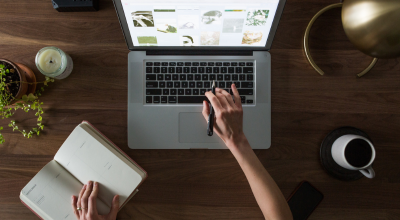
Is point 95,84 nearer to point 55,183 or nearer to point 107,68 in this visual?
point 107,68

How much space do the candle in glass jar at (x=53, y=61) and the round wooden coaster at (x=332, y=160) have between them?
890 mm

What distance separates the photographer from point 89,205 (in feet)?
2.21

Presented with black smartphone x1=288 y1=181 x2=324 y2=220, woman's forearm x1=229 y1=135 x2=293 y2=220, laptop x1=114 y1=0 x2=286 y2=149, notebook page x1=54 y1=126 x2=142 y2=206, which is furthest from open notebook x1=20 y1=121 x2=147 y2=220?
black smartphone x1=288 y1=181 x2=324 y2=220

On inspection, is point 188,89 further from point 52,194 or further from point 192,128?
point 52,194

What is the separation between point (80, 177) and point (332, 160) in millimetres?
807

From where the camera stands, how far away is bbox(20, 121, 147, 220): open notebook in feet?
2.24

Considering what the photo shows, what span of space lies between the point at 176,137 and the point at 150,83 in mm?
201

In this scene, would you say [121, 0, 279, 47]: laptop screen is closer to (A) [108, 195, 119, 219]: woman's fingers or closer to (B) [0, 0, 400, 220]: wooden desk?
(B) [0, 0, 400, 220]: wooden desk

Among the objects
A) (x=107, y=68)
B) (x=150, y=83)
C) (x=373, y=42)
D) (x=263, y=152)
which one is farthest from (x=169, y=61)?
(x=373, y=42)

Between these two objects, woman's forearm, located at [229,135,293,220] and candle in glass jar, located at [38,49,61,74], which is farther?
candle in glass jar, located at [38,49,61,74]

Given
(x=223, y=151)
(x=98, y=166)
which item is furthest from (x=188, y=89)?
(x=98, y=166)

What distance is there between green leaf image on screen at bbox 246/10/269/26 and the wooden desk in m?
0.18

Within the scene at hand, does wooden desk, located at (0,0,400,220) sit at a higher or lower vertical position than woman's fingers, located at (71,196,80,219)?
higher


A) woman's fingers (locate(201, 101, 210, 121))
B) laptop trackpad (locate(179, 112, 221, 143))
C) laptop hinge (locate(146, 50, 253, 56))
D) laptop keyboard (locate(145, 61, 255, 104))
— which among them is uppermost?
laptop hinge (locate(146, 50, 253, 56))
